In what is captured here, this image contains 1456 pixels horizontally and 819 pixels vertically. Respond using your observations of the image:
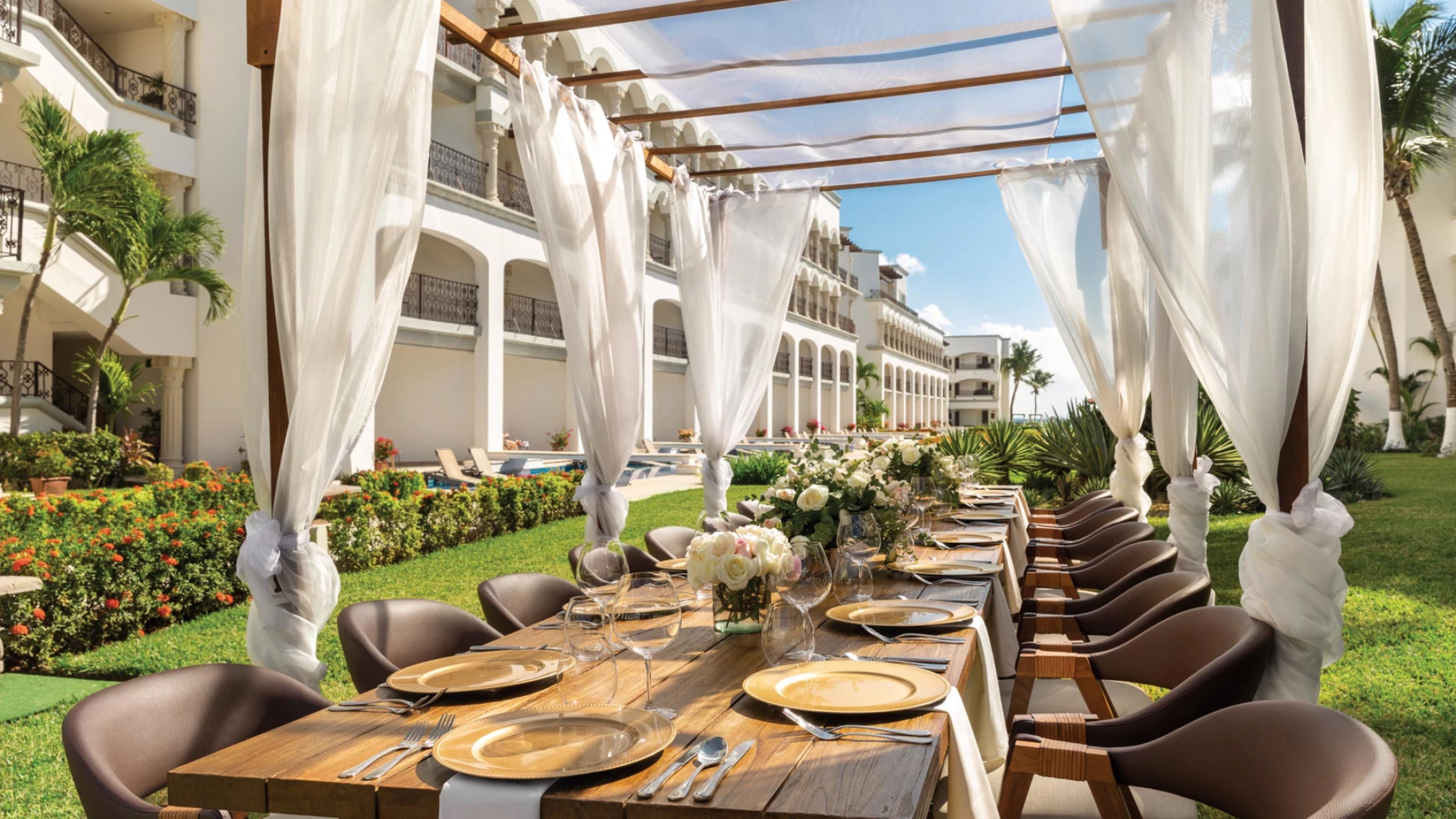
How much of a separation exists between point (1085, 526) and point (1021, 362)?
71056mm

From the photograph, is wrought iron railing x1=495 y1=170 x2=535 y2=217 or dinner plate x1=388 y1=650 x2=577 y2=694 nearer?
dinner plate x1=388 y1=650 x2=577 y2=694

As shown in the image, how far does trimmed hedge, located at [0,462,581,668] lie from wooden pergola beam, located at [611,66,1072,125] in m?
3.28

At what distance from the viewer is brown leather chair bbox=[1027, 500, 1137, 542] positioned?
240 inches

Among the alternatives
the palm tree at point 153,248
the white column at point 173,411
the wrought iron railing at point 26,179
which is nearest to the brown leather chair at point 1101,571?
the palm tree at point 153,248

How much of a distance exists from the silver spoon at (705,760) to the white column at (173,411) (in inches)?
580

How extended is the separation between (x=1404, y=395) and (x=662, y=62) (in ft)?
81.1

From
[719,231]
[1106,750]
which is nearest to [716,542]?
[1106,750]

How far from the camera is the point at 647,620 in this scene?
188 centimetres

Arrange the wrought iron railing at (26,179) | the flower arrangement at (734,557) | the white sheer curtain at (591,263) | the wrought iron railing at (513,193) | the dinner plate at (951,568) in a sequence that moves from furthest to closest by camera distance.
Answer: the wrought iron railing at (513,193), the wrought iron railing at (26,179), the white sheer curtain at (591,263), the dinner plate at (951,568), the flower arrangement at (734,557)

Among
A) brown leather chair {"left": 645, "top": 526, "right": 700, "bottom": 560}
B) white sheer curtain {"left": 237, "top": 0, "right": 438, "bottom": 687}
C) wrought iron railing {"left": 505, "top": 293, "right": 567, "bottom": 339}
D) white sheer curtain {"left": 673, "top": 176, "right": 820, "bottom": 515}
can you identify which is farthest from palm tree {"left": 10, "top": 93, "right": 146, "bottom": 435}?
white sheer curtain {"left": 237, "top": 0, "right": 438, "bottom": 687}

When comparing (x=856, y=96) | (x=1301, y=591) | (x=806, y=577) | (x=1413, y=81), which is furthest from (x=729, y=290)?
(x=1413, y=81)

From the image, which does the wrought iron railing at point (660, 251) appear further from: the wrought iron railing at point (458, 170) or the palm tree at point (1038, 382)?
the palm tree at point (1038, 382)

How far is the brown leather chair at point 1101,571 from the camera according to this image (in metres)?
4.34

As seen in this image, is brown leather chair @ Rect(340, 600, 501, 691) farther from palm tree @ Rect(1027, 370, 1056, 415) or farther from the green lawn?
palm tree @ Rect(1027, 370, 1056, 415)
